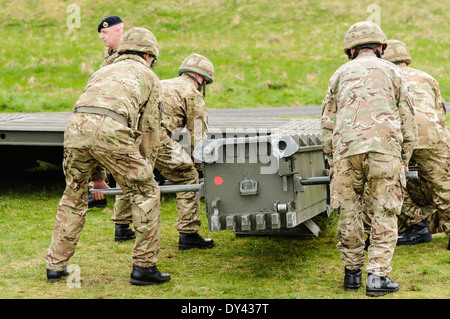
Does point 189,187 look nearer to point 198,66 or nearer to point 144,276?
point 144,276

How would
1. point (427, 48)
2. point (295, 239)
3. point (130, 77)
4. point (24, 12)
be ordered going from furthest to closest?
point (24, 12) < point (427, 48) < point (295, 239) < point (130, 77)

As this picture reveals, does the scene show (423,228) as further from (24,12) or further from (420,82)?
(24,12)

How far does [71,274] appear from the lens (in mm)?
4762

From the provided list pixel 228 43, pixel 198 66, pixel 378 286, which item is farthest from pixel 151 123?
pixel 228 43

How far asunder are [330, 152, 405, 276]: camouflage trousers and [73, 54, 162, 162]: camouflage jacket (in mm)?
1428

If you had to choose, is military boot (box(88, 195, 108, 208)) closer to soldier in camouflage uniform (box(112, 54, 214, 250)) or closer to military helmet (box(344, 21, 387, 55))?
soldier in camouflage uniform (box(112, 54, 214, 250))

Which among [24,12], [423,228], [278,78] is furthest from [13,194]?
[24,12]

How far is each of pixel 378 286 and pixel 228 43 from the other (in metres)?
19.6

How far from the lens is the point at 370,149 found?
414 centimetres

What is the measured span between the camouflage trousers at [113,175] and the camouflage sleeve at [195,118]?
1203mm

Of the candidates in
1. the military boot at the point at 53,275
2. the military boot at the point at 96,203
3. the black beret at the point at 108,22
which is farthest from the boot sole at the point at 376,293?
the military boot at the point at 96,203

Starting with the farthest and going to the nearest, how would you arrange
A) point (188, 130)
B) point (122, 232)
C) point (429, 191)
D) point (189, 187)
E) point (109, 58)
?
point (109, 58) → point (122, 232) → point (188, 130) → point (429, 191) → point (189, 187)
